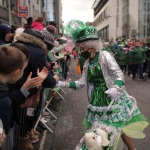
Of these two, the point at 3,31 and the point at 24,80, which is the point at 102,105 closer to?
the point at 24,80

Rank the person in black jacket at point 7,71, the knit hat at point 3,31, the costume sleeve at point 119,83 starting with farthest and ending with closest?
the knit hat at point 3,31
the costume sleeve at point 119,83
the person in black jacket at point 7,71

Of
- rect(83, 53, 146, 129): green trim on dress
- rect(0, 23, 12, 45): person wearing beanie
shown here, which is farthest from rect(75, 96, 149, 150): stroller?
rect(0, 23, 12, 45): person wearing beanie

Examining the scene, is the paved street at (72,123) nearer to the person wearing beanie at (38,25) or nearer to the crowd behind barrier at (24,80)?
the crowd behind barrier at (24,80)

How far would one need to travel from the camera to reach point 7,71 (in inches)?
93.3

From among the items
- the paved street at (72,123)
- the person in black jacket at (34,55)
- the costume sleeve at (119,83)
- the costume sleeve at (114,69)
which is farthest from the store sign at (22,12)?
the costume sleeve at (119,83)

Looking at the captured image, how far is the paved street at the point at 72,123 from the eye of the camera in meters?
4.93

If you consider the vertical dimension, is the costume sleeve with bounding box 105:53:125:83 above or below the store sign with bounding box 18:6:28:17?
below

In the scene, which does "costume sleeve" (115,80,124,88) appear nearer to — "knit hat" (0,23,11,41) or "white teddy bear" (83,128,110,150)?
"white teddy bear" (83,128,110,150)

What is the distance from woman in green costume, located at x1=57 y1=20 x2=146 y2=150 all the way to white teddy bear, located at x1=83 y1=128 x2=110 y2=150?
37 cm

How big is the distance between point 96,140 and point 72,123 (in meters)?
3.18

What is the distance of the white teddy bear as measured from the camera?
118 inches

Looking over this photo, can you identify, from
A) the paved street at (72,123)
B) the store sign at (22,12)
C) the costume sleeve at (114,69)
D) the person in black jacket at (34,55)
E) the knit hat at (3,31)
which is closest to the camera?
the costume sleeve at (114,69)

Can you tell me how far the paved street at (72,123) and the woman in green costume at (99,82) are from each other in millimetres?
→ 1266

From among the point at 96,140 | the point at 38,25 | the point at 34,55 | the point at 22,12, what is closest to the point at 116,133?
the point at 96,140
